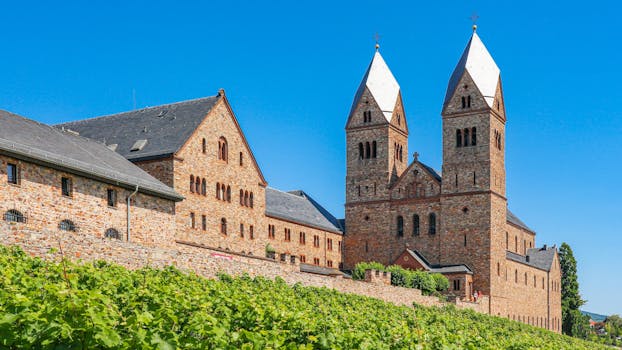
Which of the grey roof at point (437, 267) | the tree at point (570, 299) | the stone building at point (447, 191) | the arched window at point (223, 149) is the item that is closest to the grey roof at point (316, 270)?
the stone building at point (447, 191)

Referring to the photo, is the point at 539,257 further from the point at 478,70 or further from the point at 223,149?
the point at 223,149

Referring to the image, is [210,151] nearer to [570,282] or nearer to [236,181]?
[236,181]

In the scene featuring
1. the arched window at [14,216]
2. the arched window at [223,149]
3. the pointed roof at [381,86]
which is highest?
the pointed roof at [381,86]

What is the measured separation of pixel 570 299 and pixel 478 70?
34567mm

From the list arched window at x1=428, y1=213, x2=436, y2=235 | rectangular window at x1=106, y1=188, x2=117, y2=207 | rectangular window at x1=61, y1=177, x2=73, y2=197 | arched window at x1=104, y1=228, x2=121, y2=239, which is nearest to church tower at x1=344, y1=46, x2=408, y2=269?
arched window at x1=428, y1=213, x2=436, y2=235

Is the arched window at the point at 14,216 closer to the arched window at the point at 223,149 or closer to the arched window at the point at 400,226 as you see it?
the arched window at the point at 223,149

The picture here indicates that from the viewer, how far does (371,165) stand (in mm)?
80375

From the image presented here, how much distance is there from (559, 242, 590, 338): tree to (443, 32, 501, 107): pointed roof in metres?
31.3

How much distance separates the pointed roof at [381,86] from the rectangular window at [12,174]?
5113cm

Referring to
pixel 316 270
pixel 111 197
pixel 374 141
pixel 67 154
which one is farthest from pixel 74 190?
pixel 374 141

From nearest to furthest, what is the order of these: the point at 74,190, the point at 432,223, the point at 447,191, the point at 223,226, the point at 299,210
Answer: the point at 74,190, the point at 223,226, the point at 447,191, the point at 432,223, the point at 299,210

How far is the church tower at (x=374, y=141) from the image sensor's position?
79.8m

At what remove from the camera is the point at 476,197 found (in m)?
74.4

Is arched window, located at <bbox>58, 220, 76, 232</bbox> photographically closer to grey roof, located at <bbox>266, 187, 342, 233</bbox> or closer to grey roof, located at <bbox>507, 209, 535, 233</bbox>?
grey roof, located at <bbox>266, 187, 342, 233</bbox>
